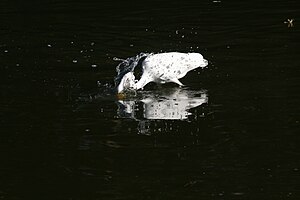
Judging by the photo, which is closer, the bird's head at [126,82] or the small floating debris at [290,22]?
the bird's head at [126,82]

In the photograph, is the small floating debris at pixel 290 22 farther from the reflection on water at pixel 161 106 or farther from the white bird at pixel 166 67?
the reflection on water at pixel 161 106

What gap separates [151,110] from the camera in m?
8.90

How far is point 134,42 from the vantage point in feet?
39.6

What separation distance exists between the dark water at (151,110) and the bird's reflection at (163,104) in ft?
0.04

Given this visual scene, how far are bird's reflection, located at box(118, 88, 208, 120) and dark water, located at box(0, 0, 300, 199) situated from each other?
0.01 m

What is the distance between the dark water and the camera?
6.70 metres

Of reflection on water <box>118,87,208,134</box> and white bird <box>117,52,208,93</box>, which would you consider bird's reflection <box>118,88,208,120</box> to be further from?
white bird <box>117,52,208,93</box>

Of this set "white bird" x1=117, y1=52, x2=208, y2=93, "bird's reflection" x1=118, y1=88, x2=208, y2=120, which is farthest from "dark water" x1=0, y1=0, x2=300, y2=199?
"white bird" x1=117, y1=52, x2=208, y2=93

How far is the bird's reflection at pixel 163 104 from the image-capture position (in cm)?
868

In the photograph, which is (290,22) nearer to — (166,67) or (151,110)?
(166,67)

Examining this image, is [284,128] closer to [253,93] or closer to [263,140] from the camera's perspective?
[263,140]

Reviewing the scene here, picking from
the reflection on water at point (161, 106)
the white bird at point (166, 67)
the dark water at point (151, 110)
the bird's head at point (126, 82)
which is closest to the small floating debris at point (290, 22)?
the dark water at point (151, 110)

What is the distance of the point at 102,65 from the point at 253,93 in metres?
2.46

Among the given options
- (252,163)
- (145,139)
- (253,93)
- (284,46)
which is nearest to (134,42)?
(284,46)
